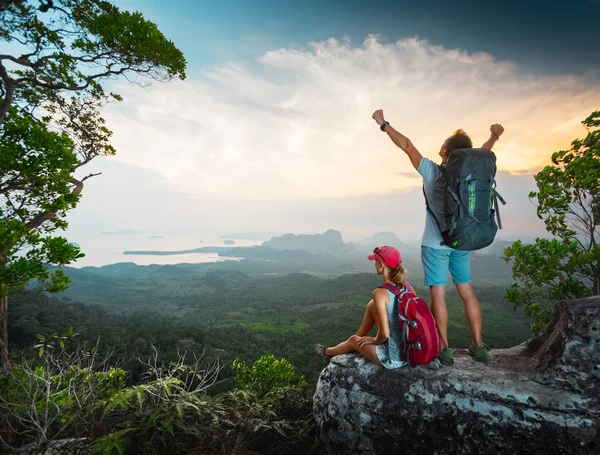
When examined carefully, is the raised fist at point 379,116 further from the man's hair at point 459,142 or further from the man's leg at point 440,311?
the man's leg at point 440,311

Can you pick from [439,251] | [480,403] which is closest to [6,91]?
[439,251]

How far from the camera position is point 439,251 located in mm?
3076

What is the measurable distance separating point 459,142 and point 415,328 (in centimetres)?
213

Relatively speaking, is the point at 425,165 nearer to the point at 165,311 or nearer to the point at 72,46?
the point at 72,46

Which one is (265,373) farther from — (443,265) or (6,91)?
(6,91)

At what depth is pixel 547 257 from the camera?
4500 mm

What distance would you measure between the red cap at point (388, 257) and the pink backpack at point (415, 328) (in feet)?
0.75

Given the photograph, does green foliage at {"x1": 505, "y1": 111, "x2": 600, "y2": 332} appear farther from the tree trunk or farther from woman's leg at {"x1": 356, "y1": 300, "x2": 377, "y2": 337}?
the tree trunk

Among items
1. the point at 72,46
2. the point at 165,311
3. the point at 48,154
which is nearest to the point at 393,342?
the point at 48,154

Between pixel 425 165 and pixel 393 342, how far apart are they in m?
1.99

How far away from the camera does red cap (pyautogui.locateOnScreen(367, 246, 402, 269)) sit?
2.95 m

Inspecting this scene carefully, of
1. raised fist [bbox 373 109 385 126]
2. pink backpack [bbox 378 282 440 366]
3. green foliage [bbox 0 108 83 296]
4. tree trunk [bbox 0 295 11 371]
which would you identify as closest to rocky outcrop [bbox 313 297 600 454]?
pink backpack [bbox 378 282 440 366]

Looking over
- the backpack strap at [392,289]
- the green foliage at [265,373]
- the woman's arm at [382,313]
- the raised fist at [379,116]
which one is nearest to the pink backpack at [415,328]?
the backpack strap at [392,289]

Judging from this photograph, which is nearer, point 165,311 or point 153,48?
point 153,48
